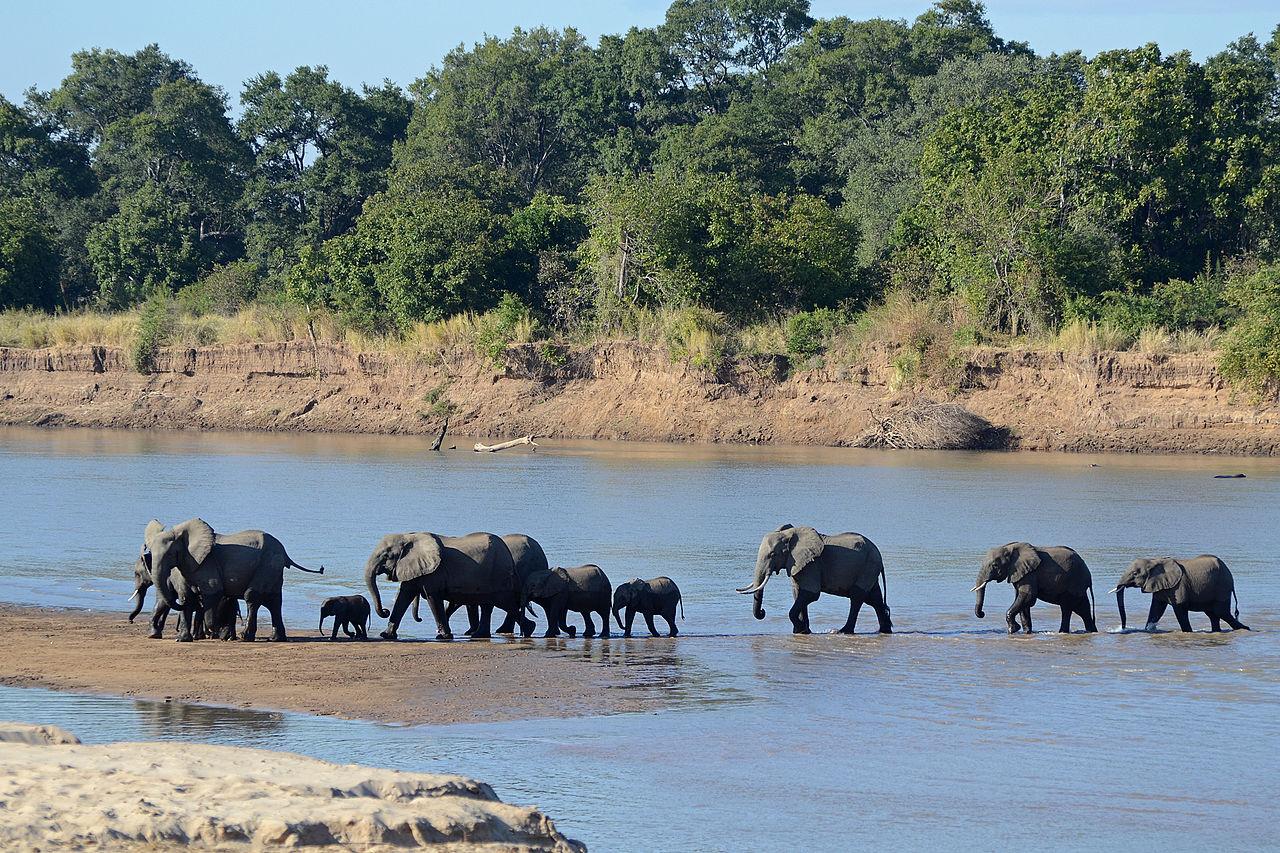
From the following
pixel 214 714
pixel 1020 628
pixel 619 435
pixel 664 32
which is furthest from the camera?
pixel 664 32

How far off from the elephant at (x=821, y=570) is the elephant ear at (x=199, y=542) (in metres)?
5.01

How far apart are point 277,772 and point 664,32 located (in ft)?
188

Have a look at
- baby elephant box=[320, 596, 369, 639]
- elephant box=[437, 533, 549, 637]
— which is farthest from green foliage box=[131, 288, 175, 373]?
baby elephant box=[320, 596, 369, 639]

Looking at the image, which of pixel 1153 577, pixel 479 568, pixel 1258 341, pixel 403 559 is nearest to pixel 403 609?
pixel 403 559

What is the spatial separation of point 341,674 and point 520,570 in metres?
2.96

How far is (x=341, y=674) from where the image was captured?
13.2m

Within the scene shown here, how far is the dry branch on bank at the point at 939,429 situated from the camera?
38.0 metres

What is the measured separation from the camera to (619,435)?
138 ft

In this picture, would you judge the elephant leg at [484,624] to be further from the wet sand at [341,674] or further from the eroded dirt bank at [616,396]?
the eroded dirt bank at [616,396]

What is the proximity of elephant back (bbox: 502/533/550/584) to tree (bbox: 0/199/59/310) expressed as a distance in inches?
1605

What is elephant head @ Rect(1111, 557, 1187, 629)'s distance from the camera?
16094 millimetres

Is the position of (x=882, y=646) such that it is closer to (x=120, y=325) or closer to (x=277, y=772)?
(x=277, y=772)

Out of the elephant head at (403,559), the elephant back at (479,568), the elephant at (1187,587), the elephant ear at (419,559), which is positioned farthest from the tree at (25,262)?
the elephant at (1187,587)

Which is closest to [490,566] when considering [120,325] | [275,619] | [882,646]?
[275,619]
